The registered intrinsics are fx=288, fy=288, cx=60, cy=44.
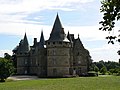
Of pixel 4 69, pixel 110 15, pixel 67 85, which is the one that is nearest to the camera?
pixel 110 15

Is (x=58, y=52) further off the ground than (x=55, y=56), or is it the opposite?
(x=58, y=52)

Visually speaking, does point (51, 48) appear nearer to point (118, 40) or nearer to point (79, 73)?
point (79, 73)

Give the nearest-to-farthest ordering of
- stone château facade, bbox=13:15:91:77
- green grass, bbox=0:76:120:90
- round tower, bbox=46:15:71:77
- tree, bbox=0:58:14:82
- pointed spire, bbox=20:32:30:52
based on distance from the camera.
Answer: green grass, bbox=0:76:120:90, tree, bbox=0:58:14:82, round tower, bbox=46:15:71:77, stone château facade, bbox=13:15:91:77, pointed spire, bbox=20:32:30:52

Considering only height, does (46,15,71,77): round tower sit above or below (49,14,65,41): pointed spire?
below

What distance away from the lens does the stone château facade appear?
6362 centimetres

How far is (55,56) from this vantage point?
63.7 metres

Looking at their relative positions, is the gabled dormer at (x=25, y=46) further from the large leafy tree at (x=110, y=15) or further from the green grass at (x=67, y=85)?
the large leafy tree at (x=110, y=15)

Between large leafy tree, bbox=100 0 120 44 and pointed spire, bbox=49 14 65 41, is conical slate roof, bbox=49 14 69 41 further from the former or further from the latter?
large leafy tree, bbox=100 0 120 44

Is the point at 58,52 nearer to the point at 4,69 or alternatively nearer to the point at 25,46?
the point at 4,69

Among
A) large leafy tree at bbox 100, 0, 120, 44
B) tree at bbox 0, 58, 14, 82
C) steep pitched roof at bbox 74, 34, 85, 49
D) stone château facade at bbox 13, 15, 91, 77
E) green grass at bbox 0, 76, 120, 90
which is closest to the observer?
large leafy tree at bbox 100, 0, 120, 44

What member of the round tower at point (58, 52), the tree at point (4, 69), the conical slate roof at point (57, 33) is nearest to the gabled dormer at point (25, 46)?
the round tower at point (58, 52)

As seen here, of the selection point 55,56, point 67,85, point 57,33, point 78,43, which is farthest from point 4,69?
point 78,43

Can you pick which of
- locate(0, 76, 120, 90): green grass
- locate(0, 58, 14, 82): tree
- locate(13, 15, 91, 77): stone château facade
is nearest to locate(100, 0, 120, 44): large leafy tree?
locate(0, 76, 120, 90): green grass

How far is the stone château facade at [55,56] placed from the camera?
2505 inches
